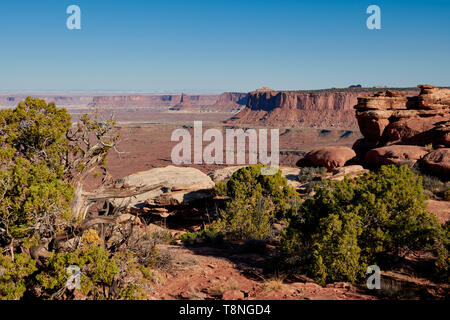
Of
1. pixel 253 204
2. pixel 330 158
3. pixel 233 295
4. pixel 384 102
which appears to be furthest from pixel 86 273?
pixel 384 102

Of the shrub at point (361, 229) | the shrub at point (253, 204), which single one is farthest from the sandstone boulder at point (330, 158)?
the shrub at point (361, 229)

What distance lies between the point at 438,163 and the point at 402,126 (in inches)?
290

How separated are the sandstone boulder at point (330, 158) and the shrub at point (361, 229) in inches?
631

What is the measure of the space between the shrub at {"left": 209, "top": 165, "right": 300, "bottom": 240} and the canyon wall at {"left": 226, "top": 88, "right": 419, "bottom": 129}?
93.0 metres

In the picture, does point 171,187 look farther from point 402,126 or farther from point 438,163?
point 402,126

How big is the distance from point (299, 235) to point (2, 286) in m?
6.08

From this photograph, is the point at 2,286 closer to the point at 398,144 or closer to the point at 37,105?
the point at 37,105

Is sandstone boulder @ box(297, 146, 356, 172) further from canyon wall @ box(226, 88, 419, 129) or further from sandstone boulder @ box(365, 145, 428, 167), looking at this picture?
canyon wall @ box(226, 88, 419, 129)

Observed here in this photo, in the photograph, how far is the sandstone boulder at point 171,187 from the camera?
16375mm

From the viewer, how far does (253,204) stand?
13.3 m

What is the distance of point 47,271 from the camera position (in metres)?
5.20

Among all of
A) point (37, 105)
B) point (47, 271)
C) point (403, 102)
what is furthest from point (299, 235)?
point (403, 102)

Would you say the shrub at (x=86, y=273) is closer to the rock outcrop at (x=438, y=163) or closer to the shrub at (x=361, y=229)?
the shrub at (x=361, y=229)

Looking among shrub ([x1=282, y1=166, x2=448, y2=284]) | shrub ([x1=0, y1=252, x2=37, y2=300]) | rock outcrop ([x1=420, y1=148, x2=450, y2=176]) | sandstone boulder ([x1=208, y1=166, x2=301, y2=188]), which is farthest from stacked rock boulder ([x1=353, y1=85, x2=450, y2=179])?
shrub ([x1=0, y1=252, x2=37, y2=300])
